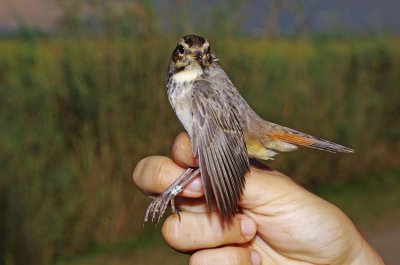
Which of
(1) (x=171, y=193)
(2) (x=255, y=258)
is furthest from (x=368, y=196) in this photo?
(1) (x=171, y=193)

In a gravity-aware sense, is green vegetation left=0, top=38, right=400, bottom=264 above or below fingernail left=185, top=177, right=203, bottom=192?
below

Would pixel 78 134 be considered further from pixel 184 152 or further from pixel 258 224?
pixel 184 152

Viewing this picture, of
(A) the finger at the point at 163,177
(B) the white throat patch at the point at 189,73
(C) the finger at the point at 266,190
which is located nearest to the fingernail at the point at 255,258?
(C) the finger at the point at 266,190

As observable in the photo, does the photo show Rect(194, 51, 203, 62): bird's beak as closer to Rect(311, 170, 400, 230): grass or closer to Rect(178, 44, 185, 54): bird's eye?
Rect(178, 44, 185, 54): bird's eye

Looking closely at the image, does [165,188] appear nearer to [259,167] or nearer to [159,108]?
[259,167]

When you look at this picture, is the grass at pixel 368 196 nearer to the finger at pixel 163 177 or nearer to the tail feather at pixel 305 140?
the tail feather at pixel 305 140

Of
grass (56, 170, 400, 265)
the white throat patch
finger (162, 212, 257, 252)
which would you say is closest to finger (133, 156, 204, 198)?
finger (162, 212, 257, 252)

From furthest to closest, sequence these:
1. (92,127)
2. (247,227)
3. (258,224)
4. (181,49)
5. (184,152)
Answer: (92,127) < (181,49) < (258,224) < (247,227) < (184,152)
